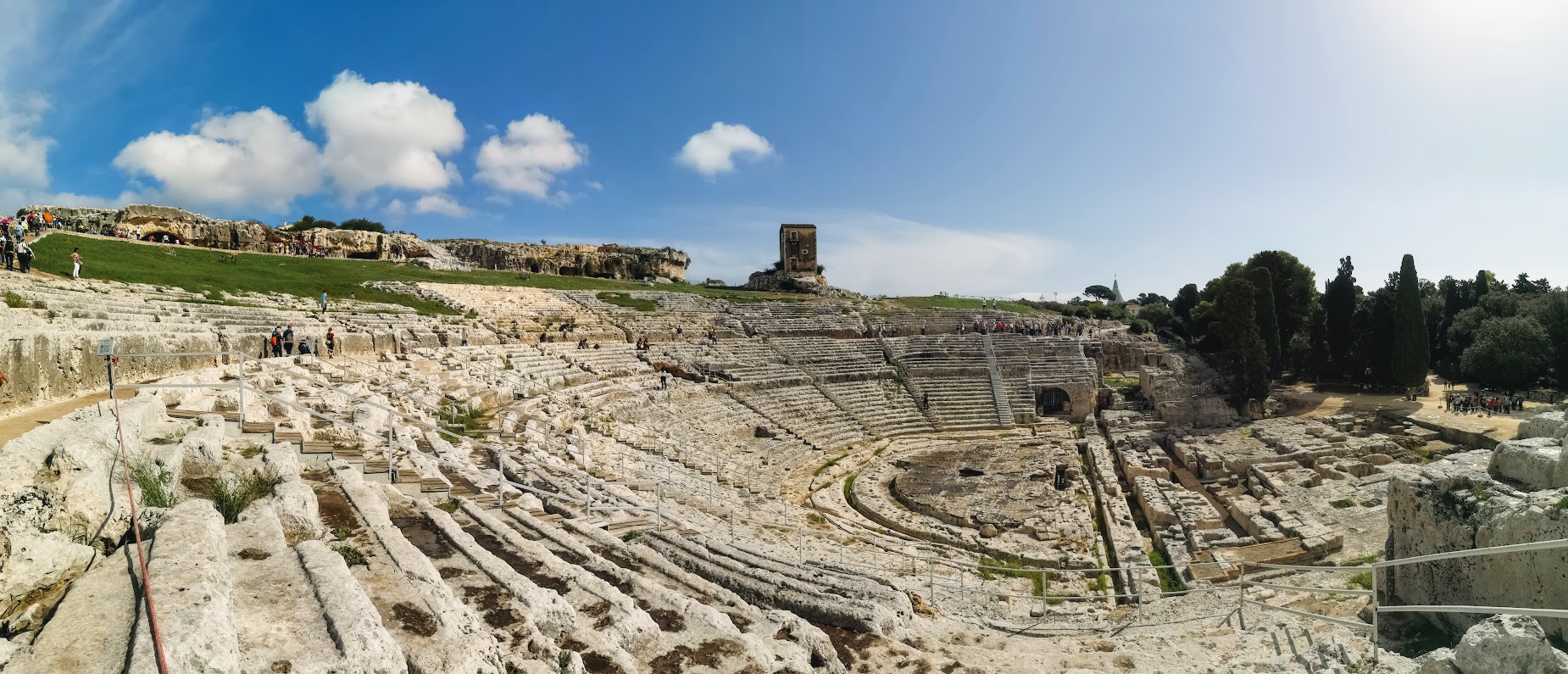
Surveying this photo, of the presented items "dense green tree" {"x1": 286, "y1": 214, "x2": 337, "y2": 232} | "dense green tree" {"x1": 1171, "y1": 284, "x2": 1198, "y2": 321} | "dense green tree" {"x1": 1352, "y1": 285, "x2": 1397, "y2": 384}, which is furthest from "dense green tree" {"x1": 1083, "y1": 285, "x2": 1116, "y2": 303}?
"dense green tree" {"x1": 286, "y1": 214, "x2": 337, "y2": 232}

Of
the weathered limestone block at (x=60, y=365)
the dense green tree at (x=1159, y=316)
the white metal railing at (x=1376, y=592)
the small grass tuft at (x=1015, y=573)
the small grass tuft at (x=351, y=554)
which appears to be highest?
the dense green tree at (x=1159, y=316)

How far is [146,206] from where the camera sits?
34156 millimetres

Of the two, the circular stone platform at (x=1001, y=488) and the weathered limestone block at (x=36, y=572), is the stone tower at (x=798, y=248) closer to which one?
the circular stone platform at (x=1001, y=488)

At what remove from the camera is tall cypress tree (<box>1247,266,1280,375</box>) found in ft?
107

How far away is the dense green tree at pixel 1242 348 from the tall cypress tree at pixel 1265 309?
3219 millimetres

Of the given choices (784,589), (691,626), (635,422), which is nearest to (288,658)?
(691,626)

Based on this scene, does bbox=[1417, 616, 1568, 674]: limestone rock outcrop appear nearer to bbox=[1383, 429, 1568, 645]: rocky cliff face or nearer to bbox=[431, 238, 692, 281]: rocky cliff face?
bbox=[1383, 429, 1568, 645]: rocky cliff face

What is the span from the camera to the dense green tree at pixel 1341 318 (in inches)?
1490

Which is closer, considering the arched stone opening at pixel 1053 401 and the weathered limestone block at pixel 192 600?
the weathered limestone block at pixel 192 600

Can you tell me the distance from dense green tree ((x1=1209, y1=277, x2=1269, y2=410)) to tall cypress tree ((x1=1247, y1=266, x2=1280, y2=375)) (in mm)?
3219

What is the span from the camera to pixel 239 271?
1052 inches

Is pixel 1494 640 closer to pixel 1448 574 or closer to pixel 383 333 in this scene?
pixel 1448 574

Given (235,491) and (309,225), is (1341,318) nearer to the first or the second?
(235,491)

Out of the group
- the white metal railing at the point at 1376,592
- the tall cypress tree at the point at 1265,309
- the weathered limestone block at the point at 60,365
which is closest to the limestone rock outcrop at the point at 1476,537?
the white metal railing at the point at 1376,592
